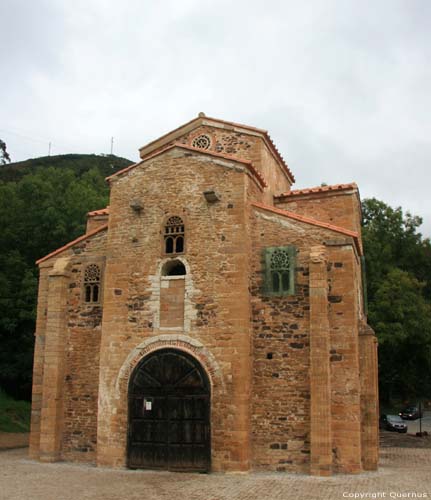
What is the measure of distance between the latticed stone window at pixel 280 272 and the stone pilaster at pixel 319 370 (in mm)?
616

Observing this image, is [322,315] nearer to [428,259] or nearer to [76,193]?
[76,193]

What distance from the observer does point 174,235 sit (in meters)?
14.8

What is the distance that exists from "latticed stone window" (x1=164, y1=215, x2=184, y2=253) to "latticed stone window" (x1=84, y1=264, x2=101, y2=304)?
8.03 feet

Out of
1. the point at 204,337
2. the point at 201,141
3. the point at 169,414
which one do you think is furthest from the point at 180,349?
the point at 201,141

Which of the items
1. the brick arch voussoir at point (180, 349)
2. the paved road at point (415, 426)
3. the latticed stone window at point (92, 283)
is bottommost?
the paved road at point (415, 426)

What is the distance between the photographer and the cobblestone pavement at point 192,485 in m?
10.5

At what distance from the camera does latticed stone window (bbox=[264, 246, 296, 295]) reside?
45.4ft

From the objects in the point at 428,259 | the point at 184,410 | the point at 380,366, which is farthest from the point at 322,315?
the point at 428,259

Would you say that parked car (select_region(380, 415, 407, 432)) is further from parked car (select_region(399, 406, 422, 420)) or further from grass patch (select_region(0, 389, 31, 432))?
grass patch (select_region(0, 389, 31, 432))

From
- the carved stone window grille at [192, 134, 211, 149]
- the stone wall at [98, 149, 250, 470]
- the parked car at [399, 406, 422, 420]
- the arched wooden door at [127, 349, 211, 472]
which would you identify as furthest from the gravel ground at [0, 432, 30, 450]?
the parked car at [399, 406, 422, 420]

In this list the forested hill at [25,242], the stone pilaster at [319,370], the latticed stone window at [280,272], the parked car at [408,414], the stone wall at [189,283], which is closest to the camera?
the stone pilaster at [319,370]

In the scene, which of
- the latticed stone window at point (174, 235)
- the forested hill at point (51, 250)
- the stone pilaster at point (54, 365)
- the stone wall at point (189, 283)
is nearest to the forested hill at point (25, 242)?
the forested hill at point (51, 250)

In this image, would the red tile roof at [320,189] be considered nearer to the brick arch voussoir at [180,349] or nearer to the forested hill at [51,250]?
the brick arch voussoir at [180,349]

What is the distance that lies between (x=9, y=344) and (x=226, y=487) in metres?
19.8
